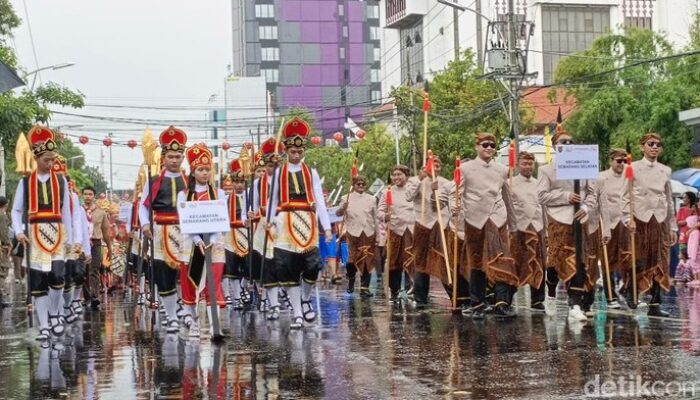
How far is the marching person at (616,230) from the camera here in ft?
50.5

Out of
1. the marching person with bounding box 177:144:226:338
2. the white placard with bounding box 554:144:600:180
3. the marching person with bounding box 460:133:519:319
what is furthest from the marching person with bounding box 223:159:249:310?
the white placard with bounding box 554:144:600:180

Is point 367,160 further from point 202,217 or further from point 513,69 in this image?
point 202,217

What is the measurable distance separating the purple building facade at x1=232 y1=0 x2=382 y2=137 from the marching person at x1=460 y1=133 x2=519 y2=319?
132 metres

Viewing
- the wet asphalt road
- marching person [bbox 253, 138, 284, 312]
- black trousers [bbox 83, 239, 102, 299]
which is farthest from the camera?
black trousers [bbox 83, 239, 102, 299]

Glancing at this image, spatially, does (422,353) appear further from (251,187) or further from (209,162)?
(251,187)

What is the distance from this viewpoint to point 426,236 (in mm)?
17031

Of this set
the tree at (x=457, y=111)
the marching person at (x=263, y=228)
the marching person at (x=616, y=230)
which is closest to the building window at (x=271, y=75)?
the tree at (x=457, y=111)

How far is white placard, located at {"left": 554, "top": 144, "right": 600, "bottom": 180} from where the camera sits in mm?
13438

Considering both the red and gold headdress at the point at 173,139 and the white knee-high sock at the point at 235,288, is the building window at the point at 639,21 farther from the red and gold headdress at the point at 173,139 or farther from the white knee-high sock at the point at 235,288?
the red and gold headdress at the point at 173,139

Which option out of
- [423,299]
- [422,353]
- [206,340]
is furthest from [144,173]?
[422,353]

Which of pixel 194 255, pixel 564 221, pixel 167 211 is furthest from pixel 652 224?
pixel 167 211

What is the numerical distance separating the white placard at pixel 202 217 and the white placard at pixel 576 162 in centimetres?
355

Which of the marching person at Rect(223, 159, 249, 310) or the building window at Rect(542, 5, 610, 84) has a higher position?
the building window at Rect(542, 5, 610, 84)

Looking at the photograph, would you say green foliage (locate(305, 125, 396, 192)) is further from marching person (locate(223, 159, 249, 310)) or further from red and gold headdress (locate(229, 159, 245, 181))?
marching person (locate(223, 159, 249, 310))
